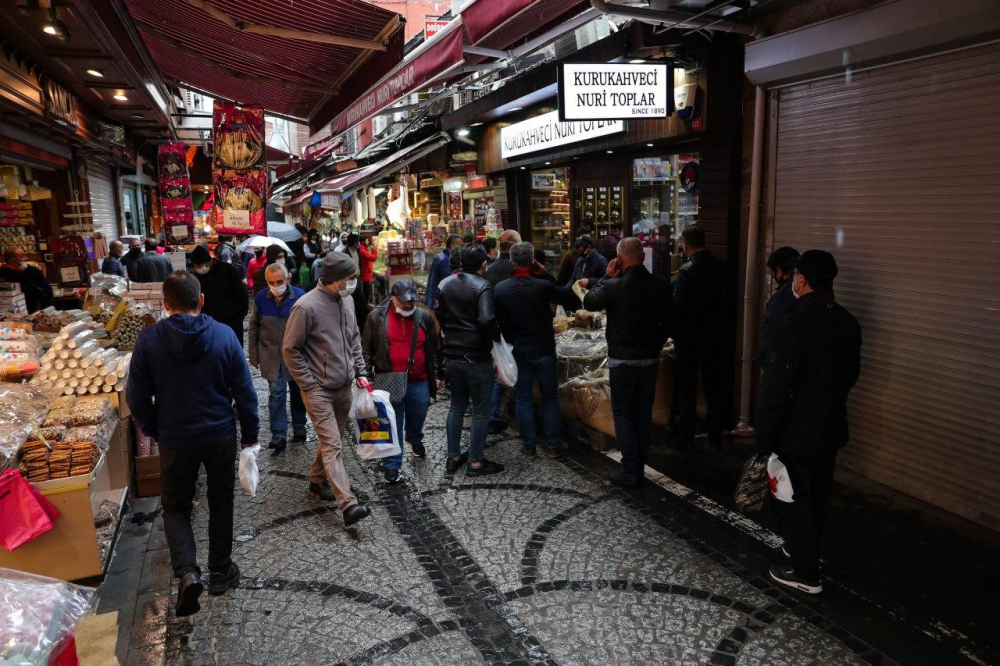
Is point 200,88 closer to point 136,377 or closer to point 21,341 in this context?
point 21,341

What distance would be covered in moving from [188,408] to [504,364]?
2.94 m

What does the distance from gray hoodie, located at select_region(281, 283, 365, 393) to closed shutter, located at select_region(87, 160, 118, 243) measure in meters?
10.5

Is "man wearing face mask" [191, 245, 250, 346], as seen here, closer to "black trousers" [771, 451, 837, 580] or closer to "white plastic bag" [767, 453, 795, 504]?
"white plastic bag" [767, 453, 795, 504]

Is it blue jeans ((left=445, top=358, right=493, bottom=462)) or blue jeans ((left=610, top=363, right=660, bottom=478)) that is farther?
blue jeans ((left=445, top=358, right=493, bottom=462))

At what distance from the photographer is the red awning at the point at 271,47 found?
6102mm

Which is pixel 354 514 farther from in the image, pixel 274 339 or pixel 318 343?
pixel 274 339

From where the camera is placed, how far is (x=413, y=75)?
636 cm

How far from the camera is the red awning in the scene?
610 centimetres

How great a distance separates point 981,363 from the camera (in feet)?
15.8

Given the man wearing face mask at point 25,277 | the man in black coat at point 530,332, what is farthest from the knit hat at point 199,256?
the man in black coat at point 530,332

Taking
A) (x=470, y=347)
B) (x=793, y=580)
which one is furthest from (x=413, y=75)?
Answer: (x=793, y=580)

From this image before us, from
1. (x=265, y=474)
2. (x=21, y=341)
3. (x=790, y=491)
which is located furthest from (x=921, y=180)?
(x=21, y=341)

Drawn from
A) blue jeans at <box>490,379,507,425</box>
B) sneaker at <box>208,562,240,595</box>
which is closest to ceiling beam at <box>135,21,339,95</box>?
blue jeans at <box>490,379,507,425</box>

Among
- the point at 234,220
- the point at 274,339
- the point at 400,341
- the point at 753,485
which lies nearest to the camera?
the point at 753,485
